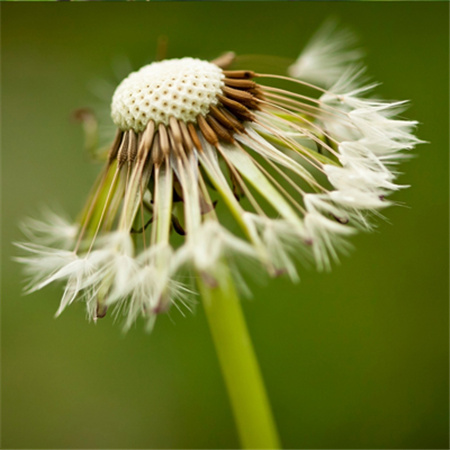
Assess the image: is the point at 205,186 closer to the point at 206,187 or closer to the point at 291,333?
the point at 206,187

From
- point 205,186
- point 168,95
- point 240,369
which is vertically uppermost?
point 168,95

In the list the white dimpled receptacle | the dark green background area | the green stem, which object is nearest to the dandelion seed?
the white dimpled receptacle

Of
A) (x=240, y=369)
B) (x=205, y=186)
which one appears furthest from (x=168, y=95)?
(x=240, y=369)

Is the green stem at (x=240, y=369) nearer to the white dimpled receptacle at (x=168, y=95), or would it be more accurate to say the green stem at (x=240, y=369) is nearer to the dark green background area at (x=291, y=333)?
the white dimpled receptacle at (x=168, y=95)

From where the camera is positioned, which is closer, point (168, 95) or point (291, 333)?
point (168, 95)

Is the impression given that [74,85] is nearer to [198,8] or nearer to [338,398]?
[198,8]

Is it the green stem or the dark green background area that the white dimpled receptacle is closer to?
the green stem

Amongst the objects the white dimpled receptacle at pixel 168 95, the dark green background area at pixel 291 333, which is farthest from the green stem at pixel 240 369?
the dark green background area at pixel 291 333
